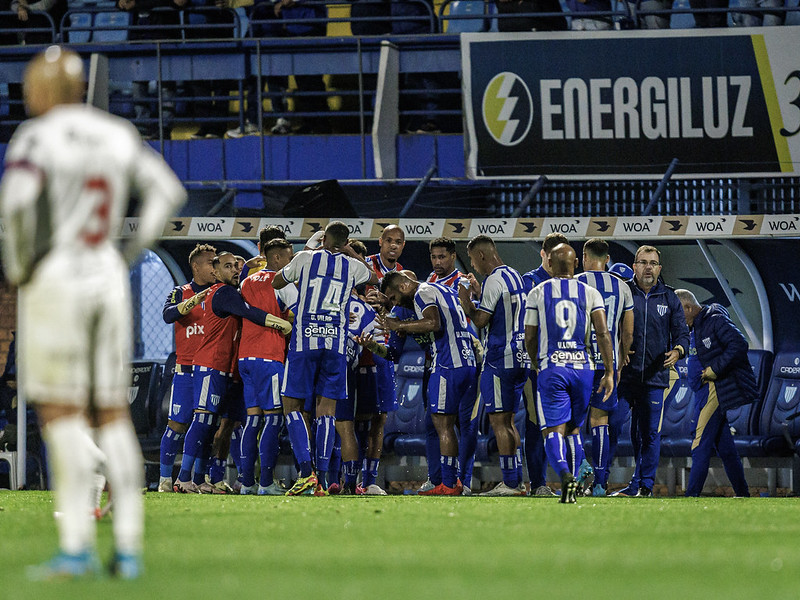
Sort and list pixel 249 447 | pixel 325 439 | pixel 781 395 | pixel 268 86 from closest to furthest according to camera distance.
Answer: pixel 325 439, pixel 249 447, pixel 781 395, pixel 268 86

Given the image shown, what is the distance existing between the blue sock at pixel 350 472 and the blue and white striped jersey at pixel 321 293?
1.12 metres

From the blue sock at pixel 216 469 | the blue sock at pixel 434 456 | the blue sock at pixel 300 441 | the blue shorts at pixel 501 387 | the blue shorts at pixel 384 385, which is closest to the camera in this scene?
the blue sock at pixel 300 441

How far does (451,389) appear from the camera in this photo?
35.5 ft

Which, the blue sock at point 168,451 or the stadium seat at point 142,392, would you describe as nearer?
the blue sock at point 168,451

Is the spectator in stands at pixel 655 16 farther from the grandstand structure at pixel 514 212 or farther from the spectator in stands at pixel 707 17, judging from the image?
the grandstand structure at pixel 514 212

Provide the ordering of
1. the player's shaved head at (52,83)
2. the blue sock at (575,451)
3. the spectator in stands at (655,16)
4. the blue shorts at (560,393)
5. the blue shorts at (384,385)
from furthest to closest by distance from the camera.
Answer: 1. the spectator in stands at (655,16)
2. the blue shorts at (384,385)
3. the blue sock at (575,451)
4. the blue shorts at (560,393)
5. the player's shaved head at (52,83)

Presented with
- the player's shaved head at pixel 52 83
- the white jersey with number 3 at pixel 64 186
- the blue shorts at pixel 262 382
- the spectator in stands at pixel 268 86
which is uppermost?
the spectator in stands at pixel 268 86

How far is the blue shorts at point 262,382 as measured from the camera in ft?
35.4

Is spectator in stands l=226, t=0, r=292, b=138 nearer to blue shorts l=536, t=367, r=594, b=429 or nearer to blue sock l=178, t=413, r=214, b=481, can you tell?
blue sock l=178, t=413, r=214, b=481

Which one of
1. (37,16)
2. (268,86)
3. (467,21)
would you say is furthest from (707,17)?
(37,16)

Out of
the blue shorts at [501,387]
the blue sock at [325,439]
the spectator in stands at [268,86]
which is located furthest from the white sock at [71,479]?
the spectator in stands at [268,86]

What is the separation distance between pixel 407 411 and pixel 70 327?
30.6 feet

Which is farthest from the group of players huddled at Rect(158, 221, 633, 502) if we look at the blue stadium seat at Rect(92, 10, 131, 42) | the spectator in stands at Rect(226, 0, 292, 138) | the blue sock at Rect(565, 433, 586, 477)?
the blue stadium seat at Rect(92, 10, 131, 42)

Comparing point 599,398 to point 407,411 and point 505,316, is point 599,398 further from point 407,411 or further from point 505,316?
point 407,411
